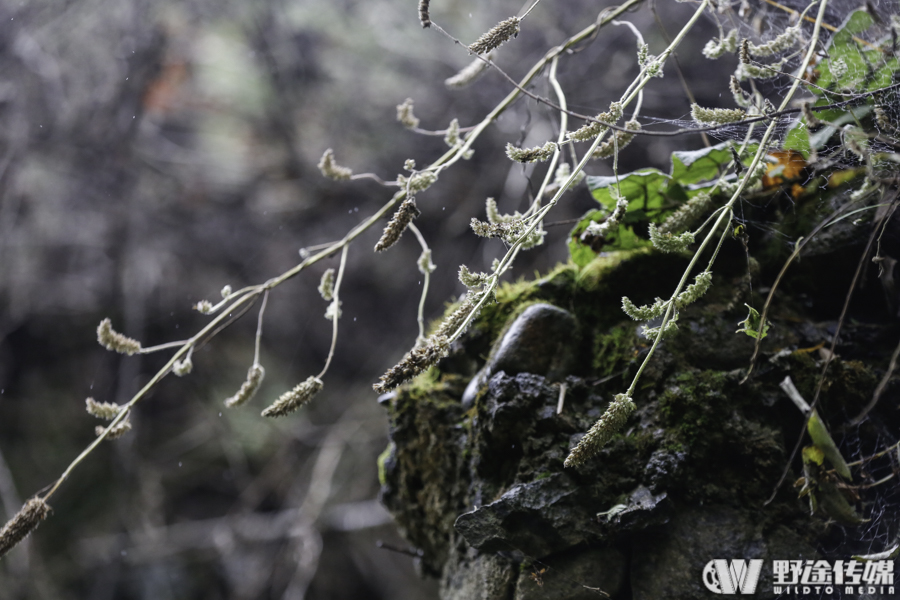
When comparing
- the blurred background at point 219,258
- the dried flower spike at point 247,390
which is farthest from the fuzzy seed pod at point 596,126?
the blurred background at point 219,258

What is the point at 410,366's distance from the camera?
643mm

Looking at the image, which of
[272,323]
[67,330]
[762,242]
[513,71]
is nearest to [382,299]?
[272,323]

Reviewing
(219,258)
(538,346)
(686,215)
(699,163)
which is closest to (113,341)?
(538,346)

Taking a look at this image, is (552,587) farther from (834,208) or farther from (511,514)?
(834,208)

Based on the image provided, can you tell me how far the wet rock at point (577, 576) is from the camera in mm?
822

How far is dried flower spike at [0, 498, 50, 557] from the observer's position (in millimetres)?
852

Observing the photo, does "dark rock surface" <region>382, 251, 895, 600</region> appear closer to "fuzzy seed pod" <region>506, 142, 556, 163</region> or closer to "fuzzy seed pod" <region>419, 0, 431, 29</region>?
"fuzzy seed pod" <region>506, 142, 556, 163</region>

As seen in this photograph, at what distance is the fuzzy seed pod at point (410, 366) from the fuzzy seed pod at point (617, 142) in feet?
1.33

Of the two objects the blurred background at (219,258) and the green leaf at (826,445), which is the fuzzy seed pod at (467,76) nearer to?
the green leaf at (826,445)

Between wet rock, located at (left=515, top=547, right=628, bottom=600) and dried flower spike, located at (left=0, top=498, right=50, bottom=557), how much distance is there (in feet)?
2.37

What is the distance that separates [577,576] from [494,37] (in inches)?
29.9

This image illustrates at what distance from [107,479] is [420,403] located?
2610mm

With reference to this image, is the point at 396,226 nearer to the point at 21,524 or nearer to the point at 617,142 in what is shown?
the point at 617,142

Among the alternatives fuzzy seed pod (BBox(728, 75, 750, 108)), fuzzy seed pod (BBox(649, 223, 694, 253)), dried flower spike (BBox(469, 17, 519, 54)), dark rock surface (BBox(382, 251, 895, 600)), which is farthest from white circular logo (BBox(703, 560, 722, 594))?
dried flower spike (BBox(469, 17, 519, 54))
